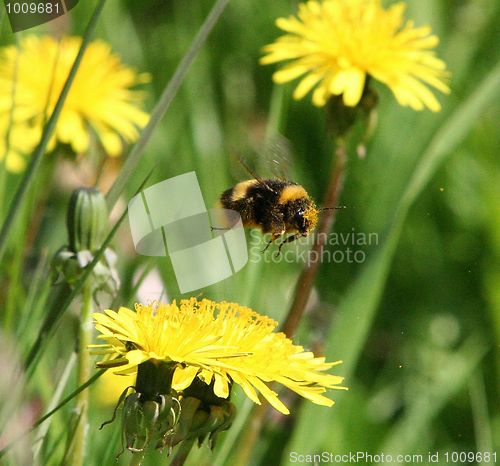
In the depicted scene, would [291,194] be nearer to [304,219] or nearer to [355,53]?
[304,219]

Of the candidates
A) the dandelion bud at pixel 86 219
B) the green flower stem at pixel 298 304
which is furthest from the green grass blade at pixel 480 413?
the dandelion bud at pixel 86 219

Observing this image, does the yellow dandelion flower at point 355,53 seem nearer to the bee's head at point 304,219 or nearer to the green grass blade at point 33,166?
the bee's head at point 304,219

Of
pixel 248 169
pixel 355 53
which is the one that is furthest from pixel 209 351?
pixel 355 53

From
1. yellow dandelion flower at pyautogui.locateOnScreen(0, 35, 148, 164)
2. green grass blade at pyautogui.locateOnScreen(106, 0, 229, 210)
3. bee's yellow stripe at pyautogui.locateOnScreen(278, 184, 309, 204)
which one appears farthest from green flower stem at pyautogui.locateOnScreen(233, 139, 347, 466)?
green grass blade at pyautogui.locateOnScreen(106, 0, 229, 210)

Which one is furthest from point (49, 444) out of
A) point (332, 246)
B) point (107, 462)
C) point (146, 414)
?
point (332, 246)

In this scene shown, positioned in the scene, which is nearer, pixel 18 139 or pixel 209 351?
pixel 209 351

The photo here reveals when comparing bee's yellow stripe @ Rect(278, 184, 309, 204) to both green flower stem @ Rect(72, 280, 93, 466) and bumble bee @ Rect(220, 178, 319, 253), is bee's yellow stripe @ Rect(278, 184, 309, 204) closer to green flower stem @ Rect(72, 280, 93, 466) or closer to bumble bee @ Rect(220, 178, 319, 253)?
bumble bee @ Rect(220, 178, 319, 253)
